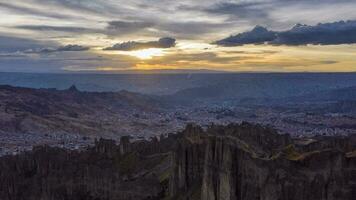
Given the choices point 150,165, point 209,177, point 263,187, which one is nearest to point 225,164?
point 209,177

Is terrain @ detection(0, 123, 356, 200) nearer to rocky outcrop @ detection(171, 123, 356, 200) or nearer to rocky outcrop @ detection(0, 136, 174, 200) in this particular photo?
rocky outcrop @ detection(171, 123, 356, 200)

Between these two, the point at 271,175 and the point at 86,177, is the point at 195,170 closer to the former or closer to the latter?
the point at 271,175

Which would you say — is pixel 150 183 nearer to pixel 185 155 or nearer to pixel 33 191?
pixel 185 155

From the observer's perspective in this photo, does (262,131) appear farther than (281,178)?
Yes

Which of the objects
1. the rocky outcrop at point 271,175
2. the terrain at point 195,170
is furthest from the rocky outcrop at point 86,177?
the rocky outcrop at point 271,175

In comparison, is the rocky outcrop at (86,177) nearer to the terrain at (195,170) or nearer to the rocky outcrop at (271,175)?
the terrain at (195,170)

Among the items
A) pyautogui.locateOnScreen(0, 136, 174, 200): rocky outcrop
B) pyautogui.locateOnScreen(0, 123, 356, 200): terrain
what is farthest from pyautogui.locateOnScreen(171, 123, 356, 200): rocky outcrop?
pyautogui.locateOnScreen(0, 136, 174, 200): rocky outcrop

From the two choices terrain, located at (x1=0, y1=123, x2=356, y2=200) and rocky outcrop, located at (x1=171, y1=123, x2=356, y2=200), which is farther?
terrain, located at (x1=0, y1=123, x2=356, y2=200)

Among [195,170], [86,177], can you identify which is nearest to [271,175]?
[195,170]
